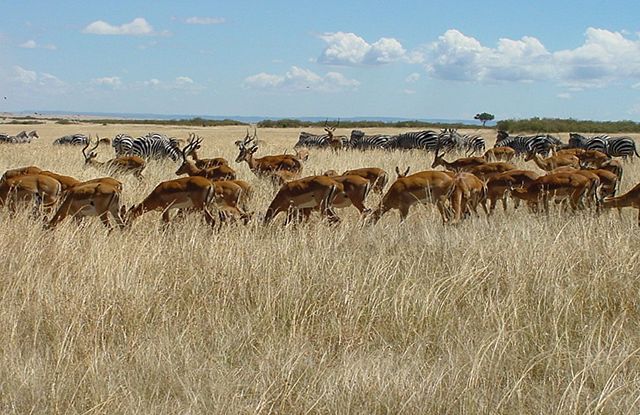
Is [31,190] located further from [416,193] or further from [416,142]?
[416,142]

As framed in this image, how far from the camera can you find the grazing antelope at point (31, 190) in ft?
30.6

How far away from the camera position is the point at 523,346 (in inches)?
185

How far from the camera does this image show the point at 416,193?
32.2 ft

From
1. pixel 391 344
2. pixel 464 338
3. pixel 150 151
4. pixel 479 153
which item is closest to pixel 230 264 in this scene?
pixel 391 344

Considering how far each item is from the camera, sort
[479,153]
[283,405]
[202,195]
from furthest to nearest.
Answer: [479,153] → [202,195] → [283,405]

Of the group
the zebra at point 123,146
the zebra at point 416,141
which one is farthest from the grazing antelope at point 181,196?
the zebra at point 416,141

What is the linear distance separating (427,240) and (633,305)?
2229 millimetres

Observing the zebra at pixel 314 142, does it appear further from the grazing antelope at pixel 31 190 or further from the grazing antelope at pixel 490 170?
the grazing antelope at pixel 31 190

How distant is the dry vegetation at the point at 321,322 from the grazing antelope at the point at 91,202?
3.20ft

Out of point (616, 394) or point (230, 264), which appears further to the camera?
point (230, 264)

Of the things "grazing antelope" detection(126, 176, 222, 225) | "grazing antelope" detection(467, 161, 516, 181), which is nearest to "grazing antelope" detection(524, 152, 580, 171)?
"grazing antelope" detection(467, 161, 516, 181)

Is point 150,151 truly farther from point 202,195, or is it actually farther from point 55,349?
point 55,349

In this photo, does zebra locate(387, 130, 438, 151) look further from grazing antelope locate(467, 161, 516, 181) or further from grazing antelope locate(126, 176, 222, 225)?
grazing antelope locate(126, 176, 222, 225)

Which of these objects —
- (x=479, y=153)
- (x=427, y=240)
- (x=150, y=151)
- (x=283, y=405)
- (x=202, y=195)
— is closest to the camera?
(x=283, y=405)
